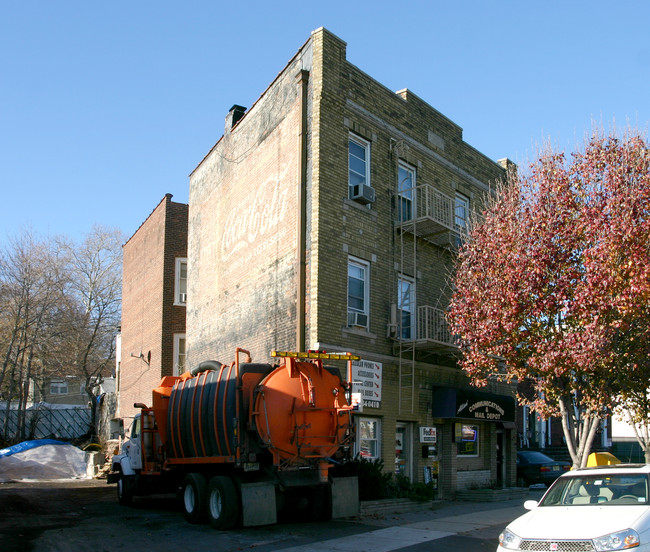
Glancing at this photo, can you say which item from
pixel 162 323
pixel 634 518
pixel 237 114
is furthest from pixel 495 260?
pixel 162 323

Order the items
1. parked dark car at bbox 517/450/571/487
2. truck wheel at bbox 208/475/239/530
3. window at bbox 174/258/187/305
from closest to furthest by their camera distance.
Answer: truck wheel at bbox 208/475/239/530, parked dark car at bbox 517/450/571/487, window at bbox 174/258/187/305

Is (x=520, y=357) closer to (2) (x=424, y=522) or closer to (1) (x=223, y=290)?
(2) (x=424, y=522)

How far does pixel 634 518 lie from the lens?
7734 mm

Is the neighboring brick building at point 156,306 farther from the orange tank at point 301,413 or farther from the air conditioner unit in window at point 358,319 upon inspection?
the orange tank at point 301,413

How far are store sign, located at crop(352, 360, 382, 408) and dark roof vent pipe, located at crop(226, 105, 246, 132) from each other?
9.68 metres

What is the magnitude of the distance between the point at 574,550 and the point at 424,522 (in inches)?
273

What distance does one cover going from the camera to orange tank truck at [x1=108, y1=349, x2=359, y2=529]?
40.1 ft

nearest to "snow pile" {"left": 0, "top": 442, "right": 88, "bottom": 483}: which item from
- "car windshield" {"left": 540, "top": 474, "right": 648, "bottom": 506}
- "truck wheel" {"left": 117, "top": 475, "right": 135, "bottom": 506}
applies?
"truck wheel" {"left": 117, "top": 475, "right": 135, "bottom": 506}

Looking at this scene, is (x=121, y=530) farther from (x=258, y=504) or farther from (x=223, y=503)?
(x=258, y=504)

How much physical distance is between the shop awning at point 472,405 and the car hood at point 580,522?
1022cm

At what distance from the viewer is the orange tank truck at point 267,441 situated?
40.1 ft

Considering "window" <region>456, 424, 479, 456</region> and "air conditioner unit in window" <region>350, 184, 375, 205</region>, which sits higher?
"air conditioner unit in window" <region>350, 184, 375, 205</region>

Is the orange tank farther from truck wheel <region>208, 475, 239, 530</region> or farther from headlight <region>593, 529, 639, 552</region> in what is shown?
headlight <region>593, 529, 639, 552</region>

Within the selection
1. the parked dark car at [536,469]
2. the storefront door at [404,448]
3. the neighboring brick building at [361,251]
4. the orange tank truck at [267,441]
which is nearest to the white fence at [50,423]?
the neighboring brick building at [361,251]
